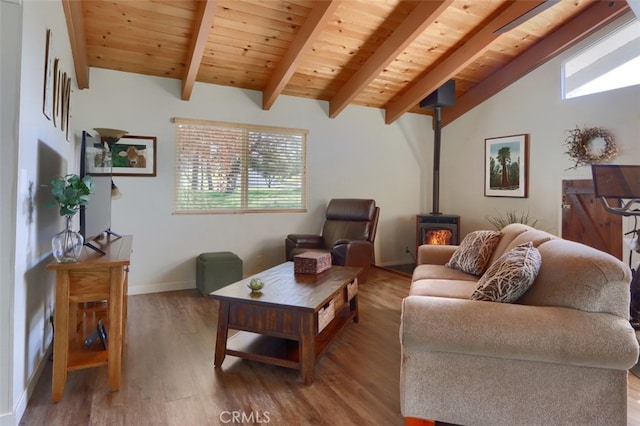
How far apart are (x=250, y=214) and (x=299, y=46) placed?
217 centimetres

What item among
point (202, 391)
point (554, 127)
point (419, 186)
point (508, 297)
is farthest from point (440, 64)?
point (202, 391)

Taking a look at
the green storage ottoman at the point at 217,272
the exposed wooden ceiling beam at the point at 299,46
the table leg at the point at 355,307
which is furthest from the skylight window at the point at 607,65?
the green storage ottoman at the point at 217,272

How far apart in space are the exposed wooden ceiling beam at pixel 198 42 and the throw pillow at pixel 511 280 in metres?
2.91

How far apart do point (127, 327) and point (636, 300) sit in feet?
13.9

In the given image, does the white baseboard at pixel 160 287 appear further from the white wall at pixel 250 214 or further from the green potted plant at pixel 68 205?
the green potted plant at pixel 68 205

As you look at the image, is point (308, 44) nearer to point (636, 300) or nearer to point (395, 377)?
point (395, 377)

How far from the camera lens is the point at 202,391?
2.09 m

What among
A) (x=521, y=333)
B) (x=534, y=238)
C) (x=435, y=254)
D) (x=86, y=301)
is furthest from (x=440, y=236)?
(x=86, y=301)

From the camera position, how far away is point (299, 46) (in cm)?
379

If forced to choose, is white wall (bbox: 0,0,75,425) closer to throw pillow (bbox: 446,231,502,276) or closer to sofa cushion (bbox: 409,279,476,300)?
sofa cushion (bbox: 409,279,476,300)

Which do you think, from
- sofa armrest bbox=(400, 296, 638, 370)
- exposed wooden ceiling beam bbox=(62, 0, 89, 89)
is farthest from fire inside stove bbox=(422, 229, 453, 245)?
exposed wooden ceiling beam bbox=(62, 0, 89, 89)

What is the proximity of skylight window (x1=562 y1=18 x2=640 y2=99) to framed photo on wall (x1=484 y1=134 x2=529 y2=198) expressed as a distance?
82cm

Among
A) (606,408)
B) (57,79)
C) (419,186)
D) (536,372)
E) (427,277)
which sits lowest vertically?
(606,408)

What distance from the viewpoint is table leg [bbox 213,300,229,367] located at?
2355mm
